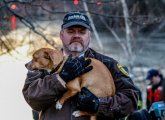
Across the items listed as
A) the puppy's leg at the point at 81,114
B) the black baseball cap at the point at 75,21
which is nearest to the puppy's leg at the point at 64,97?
the puppy's leg at the point at 81,114

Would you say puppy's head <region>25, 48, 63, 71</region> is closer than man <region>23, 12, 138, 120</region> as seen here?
No

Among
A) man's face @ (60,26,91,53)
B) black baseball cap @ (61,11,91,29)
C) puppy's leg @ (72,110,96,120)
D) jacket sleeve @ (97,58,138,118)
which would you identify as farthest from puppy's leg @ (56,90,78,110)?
black baseball cap @ (61,11,91,29)

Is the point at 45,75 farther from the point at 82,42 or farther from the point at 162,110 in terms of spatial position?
the point at 162,110

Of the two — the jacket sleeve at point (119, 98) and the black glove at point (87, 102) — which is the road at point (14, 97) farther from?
the black glove at point (87, 102)

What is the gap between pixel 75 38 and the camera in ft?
12.5

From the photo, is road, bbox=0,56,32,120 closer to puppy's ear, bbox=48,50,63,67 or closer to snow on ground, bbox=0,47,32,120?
snow on ground, bbox=0,47,32,120

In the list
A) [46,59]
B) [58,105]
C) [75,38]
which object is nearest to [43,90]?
[58,105]

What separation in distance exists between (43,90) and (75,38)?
1.59 feet

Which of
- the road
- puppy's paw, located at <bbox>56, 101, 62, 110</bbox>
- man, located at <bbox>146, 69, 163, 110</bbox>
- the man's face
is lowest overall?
man, located at <bbox>146, 69, 163, 110</bbox>

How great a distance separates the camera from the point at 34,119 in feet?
17.7

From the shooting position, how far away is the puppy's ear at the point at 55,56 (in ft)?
12.4

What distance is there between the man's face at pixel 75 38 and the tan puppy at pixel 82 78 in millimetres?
93

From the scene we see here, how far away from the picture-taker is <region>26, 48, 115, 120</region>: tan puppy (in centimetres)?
366

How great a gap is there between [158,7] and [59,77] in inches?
578
